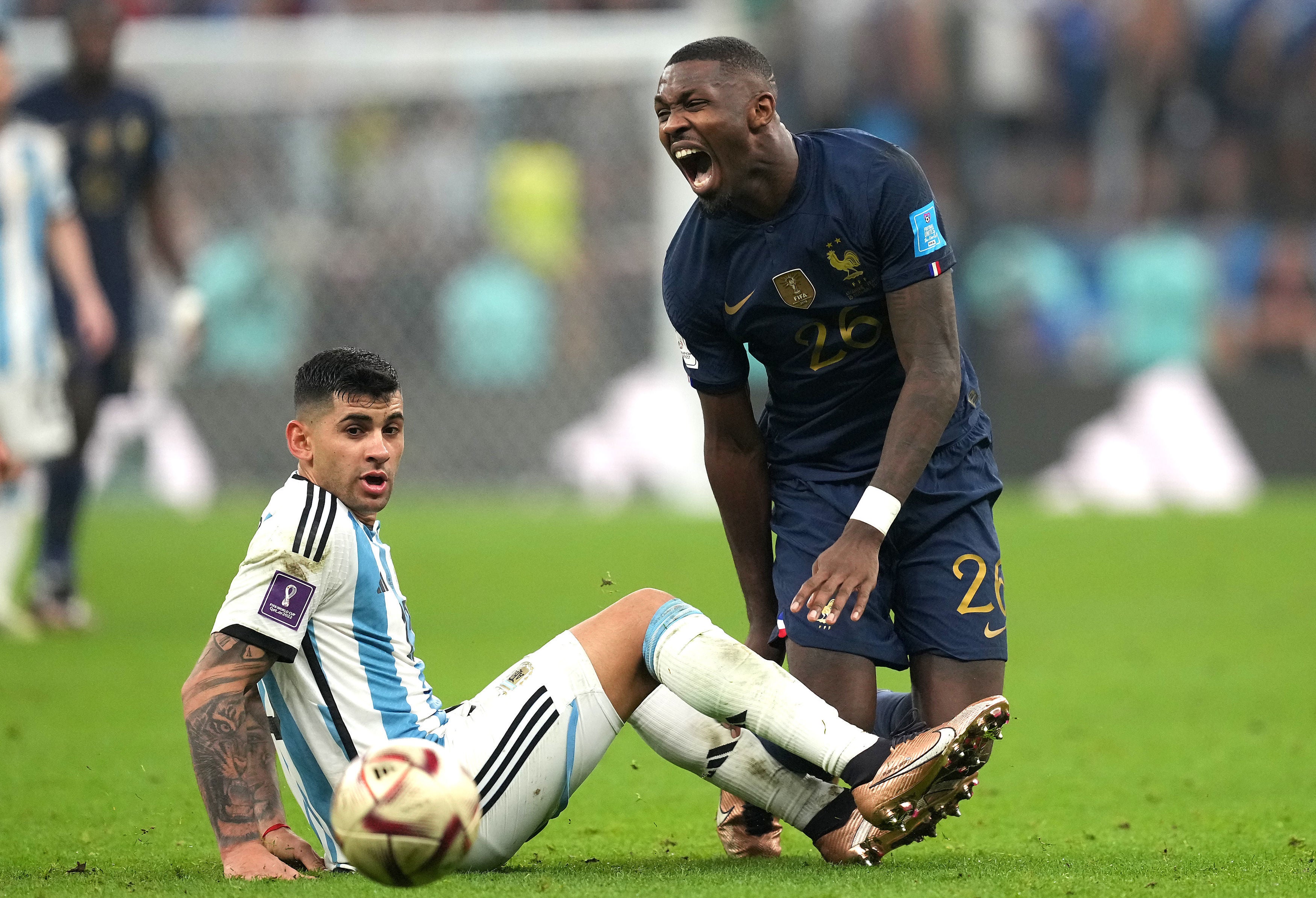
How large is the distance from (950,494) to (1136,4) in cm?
1472

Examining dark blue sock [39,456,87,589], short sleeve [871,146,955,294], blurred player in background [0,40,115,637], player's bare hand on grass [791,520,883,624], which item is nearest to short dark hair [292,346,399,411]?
player's bare hand on grass [791,520,883,624]

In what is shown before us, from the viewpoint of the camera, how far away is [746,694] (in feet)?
13.9

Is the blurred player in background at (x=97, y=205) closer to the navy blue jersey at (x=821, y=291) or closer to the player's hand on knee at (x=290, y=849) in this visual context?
the navy blue jersey at (x=821, y=291)

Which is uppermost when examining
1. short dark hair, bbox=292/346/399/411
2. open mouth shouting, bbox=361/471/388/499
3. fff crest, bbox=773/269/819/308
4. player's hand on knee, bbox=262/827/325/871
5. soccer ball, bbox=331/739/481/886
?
fff crest, bbox=773/269/819/308

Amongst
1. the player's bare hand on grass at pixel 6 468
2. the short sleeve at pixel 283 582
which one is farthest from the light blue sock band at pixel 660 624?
the player's bare hand on grass at pixel 6 468

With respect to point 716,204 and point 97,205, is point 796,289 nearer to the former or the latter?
point 716,204

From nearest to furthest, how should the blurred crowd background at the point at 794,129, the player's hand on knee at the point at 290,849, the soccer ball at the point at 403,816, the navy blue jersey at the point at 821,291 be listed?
1. the soccer ball at the point at 403,816
2. the player's hand on knee at the point at 290,849
3. the navy blue jersey at the point at 821,291
4. the blurred crowd background at the point at 794,129

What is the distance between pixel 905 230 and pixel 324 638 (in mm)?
→ 1746

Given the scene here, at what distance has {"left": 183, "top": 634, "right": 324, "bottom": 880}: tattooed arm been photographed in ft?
13.4

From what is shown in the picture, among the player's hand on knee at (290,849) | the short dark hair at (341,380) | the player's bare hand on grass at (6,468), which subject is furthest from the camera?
the player's bare hand on grass at (6,468)

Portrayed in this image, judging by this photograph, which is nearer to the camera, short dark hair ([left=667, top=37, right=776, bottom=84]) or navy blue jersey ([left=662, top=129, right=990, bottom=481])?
short dark hair ([left=667, top=37, right=776, bottom=84])

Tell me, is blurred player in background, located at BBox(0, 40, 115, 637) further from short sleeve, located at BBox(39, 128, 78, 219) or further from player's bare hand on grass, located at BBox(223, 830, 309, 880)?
player's bare hand on grass, located at BBox(223, 830, 309, 880)

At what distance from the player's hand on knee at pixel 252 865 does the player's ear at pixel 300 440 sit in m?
0.87

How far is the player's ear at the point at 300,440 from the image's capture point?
14.1 ft
